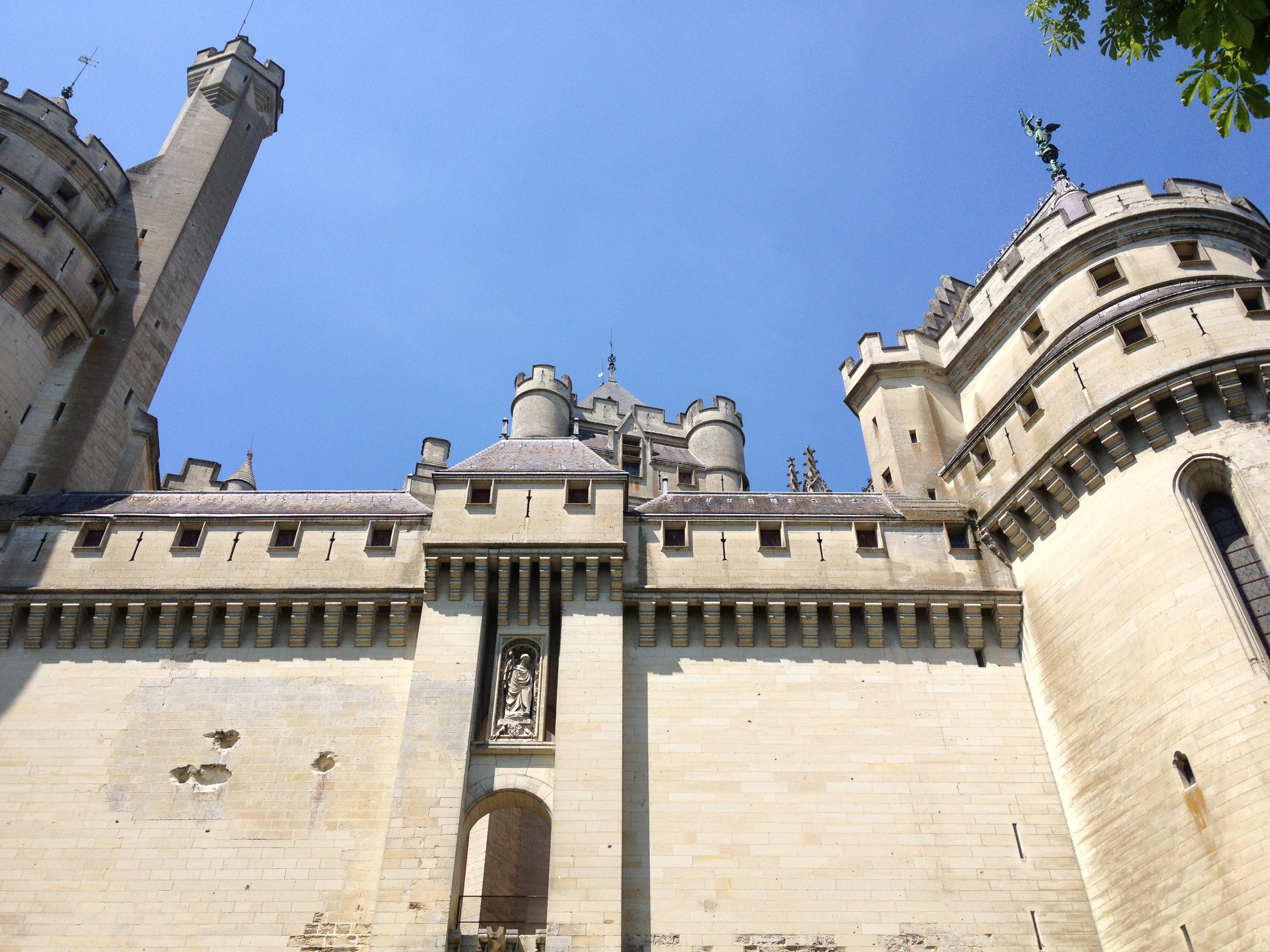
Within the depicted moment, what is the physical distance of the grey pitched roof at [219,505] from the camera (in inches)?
790

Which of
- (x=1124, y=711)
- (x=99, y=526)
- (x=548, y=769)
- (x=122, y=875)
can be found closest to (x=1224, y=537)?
(x=1124, y=711)

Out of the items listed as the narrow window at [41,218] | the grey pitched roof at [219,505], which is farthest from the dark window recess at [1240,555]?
the narrow window at [41,218]

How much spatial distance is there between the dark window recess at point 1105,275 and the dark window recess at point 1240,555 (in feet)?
20.1

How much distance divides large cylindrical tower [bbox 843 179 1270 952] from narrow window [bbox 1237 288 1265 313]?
38 mm

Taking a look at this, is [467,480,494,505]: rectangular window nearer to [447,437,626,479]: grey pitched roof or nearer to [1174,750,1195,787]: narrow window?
[447,437,626,479]: grey pitched roof

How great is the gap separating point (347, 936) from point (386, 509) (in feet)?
27.1

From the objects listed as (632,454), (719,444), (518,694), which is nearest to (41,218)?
(518,694)

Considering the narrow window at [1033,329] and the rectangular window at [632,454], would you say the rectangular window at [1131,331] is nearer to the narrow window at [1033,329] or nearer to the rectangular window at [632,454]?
the narrow window at [1033,329]

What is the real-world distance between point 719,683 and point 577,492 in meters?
4.57

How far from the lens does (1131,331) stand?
17688 mm

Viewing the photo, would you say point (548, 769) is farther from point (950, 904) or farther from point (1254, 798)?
point (1254, 798)

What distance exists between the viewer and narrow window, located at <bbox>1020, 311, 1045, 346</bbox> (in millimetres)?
21344

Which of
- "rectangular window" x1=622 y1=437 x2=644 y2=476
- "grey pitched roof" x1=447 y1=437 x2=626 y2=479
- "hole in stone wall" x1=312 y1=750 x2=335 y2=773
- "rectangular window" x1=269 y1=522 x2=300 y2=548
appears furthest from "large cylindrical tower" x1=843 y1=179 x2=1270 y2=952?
"rectangular window" x1=622 y1=437 x2=644 y2=476

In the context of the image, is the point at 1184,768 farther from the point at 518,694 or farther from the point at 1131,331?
the point at 518,694
